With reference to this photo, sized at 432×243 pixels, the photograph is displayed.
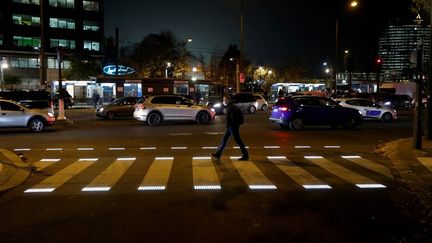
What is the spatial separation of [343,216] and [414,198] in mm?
2052

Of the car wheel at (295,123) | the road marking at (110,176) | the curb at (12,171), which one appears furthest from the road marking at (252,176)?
the car wheel at (295,123)

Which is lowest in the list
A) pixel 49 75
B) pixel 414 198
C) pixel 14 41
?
pixel 414 198

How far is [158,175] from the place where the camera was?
35.8 ft

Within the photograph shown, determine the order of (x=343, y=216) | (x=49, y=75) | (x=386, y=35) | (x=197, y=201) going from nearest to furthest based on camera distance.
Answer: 1. (x=343, y=216)
2. (x=197, y=201)
3. (x=386, y=35)
4. (x=49, y=75)

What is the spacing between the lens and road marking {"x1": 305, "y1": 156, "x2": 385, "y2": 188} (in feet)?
33.3

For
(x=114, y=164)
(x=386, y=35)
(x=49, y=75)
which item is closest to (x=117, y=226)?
(x=114, y=164)

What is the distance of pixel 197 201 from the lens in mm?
8375

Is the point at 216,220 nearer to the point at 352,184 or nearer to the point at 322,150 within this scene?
the point at 352,184

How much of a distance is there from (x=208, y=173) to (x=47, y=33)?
261ft

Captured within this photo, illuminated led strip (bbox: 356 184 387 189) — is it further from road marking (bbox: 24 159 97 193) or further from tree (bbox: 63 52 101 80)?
tree (bbox: 63 52 101 80)

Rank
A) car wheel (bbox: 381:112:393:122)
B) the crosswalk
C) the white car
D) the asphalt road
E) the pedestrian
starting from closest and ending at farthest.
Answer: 1. the asphalt road
2. the crosswalk
3. the pedestrian
4. the white car
5. car wheel (bbox: 381:112:393:122)

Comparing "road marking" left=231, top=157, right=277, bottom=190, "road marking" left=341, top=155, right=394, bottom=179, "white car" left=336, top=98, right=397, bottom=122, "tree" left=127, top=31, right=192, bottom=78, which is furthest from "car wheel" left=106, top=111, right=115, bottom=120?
"tree" left=127, top=31, right=192, bottom=78

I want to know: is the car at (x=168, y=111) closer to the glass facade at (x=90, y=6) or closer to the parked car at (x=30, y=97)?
the parked car at (x=30, y=97)

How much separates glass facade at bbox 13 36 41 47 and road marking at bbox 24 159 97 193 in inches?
3081
